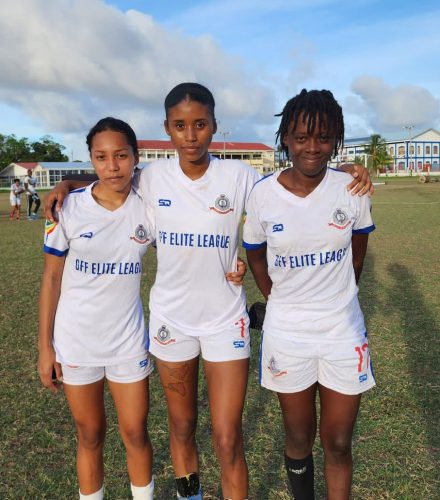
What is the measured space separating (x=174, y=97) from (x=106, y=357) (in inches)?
57.1

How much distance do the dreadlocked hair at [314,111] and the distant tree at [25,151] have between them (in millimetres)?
101524

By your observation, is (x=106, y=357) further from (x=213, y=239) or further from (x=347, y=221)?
(x=347, y=221)

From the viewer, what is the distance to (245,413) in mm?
4230

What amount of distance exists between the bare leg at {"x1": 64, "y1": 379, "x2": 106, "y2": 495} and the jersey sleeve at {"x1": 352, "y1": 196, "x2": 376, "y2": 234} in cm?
163

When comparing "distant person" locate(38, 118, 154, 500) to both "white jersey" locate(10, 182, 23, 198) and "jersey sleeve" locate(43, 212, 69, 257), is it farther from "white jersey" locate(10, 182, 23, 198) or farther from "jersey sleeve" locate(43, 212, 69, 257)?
"white jersey" locate(10, 182, 23, 198)

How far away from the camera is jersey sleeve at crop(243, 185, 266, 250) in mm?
2615

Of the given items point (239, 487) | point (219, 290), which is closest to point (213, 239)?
point (219, 290)

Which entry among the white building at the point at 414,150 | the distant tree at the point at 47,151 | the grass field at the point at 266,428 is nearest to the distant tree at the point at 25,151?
the distant tree at the point at 47,151

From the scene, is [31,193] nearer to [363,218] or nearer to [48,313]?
[48,313]

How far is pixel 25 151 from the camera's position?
9738 cm

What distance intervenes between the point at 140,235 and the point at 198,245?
34 cm

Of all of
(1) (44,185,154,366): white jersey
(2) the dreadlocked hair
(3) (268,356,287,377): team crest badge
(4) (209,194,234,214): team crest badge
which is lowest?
(3) (268,356,287,377): team crest badge

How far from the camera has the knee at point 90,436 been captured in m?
2.68

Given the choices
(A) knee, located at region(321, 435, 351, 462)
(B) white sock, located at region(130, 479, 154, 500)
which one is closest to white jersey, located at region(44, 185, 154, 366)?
(B) white sock, located at region(130, 479, 154, 500)
